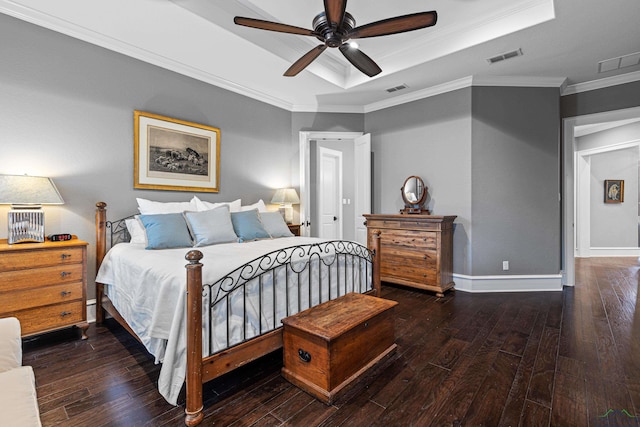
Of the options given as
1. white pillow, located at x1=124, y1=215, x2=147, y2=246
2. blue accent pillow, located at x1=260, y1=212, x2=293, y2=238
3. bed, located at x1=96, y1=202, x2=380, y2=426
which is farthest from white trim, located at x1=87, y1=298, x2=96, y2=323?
blue accent pillow, located at x1=260, y1=212, x2=293, y2=238

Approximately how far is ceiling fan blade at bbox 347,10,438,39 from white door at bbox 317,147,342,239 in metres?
3.66

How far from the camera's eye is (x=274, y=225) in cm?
346

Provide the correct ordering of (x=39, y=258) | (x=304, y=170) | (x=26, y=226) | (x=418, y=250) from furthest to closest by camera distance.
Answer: (x=304, y=170) → (x=418, y=250) → (x=26, y=226) → (x=39, y=258)

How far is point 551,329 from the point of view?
2.70 meters

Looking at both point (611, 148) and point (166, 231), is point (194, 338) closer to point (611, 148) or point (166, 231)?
point (166, 231)

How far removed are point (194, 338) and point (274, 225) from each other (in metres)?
1.99

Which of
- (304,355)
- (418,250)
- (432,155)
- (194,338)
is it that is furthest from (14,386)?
(432,155)

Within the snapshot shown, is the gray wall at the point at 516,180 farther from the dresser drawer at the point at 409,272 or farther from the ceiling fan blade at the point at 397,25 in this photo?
the ceiling fan blade at the point at 397,25

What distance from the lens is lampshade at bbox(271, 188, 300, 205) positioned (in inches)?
172

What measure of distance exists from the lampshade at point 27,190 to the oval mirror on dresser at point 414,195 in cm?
383

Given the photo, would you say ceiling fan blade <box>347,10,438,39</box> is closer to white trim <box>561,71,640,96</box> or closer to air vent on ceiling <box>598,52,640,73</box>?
air vent on ceiling <box>598,52,640,73</box>

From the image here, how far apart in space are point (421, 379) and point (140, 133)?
3.43 m

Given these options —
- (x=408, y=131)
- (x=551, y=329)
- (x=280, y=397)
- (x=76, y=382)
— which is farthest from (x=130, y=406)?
(x=408, y=131)

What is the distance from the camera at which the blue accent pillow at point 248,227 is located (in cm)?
311
